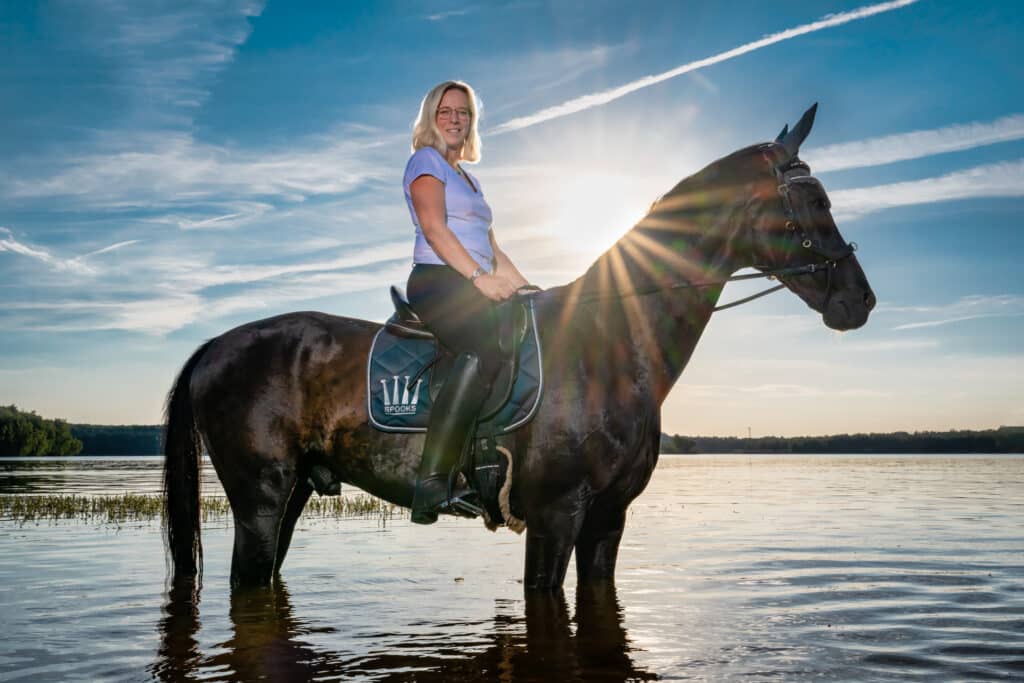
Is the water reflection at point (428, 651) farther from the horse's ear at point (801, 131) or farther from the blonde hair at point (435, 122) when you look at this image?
the horse's ear at point (801, 131)

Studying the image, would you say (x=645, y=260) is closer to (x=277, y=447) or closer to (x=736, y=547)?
(x=277, y=447)

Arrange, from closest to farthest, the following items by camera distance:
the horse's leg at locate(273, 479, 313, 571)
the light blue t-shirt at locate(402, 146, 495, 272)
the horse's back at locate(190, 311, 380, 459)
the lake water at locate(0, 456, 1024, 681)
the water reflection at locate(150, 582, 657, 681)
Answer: the water reflection at locate(150, 582, 657, 681) < the lake water at locate(0, 456, 1024, 681) < the light blue t-shirt at locate(402, 146, 495, 272) < the horse's back at locate(190, 311, 380, 459) < the horse's leg at locate(273, 479, 313, 571)

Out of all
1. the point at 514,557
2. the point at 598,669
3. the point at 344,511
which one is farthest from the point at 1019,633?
the point at 344,511

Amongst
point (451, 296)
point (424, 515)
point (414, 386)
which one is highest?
point (451, 296)

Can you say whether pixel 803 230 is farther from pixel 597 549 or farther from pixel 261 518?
pixel 261 518

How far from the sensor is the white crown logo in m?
7.49

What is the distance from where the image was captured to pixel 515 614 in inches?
335

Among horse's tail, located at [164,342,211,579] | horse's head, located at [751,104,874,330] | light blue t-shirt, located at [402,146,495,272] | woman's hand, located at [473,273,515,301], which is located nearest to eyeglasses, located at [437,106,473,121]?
light blue t-shirt, located at [402,146,495,272]

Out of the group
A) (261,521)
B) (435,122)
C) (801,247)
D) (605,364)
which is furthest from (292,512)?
(801,247)

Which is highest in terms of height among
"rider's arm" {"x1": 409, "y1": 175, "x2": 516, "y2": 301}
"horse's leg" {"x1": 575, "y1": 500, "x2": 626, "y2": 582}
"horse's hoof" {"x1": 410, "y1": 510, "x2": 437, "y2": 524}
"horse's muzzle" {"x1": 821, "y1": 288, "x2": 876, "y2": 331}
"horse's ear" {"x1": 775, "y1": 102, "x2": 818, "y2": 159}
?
"horse's ear" {"x1": 775, "y1": 102, "x2": 818, "y2": 159}

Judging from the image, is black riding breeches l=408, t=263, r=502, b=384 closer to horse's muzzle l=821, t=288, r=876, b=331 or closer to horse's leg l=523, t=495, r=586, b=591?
horse's leg l=523, t=495, r=586, b=591

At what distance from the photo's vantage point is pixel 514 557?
13844mm

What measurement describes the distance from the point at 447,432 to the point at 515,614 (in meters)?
2.45

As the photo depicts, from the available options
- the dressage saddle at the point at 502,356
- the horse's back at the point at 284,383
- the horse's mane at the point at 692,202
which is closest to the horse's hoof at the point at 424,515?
the dressage saddle at the point at 502,356
